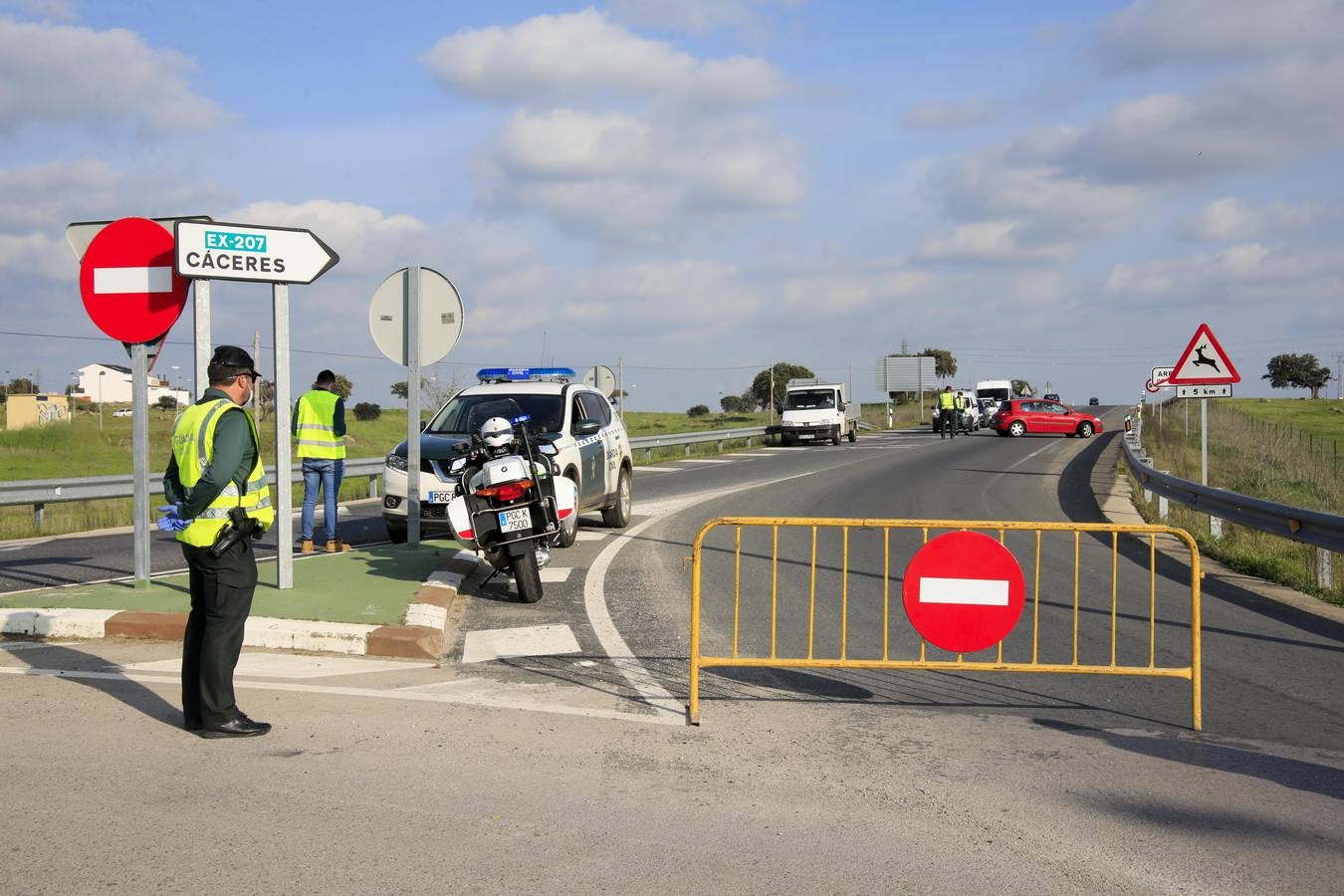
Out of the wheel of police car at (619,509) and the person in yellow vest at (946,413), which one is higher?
the person in yellow vest at (946,413)

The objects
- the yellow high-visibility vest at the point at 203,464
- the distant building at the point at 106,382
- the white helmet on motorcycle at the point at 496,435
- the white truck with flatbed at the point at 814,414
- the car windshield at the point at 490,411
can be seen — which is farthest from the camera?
the distant building at the point at 106,382

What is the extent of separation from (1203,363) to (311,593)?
13.1 meters

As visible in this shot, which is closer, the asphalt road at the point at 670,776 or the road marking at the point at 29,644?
the asphalt road at the point at 670,776

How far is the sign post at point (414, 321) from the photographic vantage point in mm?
11469

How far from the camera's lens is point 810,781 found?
5090 mm

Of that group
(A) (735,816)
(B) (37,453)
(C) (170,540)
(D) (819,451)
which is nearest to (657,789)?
(A) (735,816)

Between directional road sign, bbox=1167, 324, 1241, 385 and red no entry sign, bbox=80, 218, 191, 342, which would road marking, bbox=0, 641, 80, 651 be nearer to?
red no entry sign, bbox=80, 218, 191, 342

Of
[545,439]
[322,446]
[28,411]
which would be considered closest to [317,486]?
[322,446]

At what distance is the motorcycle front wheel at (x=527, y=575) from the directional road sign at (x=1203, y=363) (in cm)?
1090

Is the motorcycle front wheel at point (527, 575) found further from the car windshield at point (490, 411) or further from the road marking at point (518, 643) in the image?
the car windshield at point (490, 411)

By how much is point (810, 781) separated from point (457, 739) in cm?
169

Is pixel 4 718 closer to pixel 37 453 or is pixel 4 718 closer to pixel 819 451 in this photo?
pixel 819 451

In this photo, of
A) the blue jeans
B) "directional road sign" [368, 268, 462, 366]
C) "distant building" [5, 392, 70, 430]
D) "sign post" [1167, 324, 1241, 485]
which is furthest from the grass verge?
"distant building" [5, 392, 70, 430]

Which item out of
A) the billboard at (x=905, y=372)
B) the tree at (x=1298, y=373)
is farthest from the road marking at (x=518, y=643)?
the tree at (x=1298, y=373)
